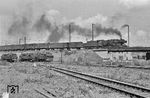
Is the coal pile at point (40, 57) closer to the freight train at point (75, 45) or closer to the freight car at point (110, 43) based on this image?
the freight car at point (110, 43)

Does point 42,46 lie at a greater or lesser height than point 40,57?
greater

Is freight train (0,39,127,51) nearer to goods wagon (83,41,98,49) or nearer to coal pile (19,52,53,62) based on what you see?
goods wagon (83,41,98,49)

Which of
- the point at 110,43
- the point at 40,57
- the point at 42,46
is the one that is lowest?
the point at 40,57

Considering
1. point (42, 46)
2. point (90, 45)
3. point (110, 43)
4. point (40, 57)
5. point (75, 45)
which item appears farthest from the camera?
point (42, 46)

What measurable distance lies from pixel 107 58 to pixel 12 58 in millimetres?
19555

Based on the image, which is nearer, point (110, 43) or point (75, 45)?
point (110, 43)

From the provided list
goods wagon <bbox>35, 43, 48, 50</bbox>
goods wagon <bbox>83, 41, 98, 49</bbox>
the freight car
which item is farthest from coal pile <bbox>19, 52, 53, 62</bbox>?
goods wagon <bbox>35, 43, 48, 50</bbox>

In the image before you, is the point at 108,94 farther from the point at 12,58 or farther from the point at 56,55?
the point at 56,55

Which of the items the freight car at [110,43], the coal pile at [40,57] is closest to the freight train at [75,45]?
the freight car at [110,43]

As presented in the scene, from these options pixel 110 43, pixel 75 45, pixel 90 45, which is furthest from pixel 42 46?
pixel 110 43

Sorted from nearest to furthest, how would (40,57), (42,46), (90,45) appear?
(40,57), (90,45), (42,46)

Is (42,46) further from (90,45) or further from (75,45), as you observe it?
(90,45)

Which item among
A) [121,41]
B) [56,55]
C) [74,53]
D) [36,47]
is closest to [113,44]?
[121,41]

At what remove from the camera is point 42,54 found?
45.8 meters
